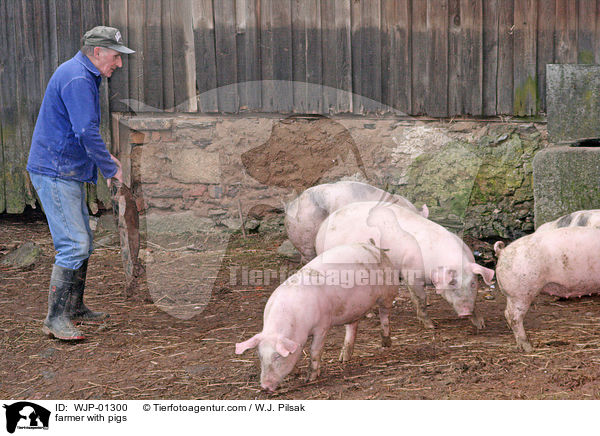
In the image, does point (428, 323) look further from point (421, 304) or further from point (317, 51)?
point (317, 51)

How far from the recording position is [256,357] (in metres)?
4.70

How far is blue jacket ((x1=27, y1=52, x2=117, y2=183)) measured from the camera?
16.3 feet

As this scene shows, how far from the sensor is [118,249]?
25.6 ft

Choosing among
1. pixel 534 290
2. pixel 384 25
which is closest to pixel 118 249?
pixel 384 25

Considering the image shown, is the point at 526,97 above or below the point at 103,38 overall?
below

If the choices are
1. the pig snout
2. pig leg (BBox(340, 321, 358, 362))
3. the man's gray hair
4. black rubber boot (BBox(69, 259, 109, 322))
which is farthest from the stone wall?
the pig snout

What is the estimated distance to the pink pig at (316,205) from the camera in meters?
6.25

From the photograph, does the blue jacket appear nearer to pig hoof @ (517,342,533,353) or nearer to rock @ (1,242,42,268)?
rock @ (1,242,42,268)

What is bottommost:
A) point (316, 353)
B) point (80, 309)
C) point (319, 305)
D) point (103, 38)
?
point (80, 309)

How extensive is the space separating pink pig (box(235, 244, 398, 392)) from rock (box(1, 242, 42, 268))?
12.9 feet

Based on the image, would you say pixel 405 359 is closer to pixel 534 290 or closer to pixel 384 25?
pixel 534 290

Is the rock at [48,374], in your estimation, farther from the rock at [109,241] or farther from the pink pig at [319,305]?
the rock at [109,241]

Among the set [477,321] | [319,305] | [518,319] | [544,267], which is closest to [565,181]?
[477,321]

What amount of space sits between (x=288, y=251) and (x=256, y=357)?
2.82m
